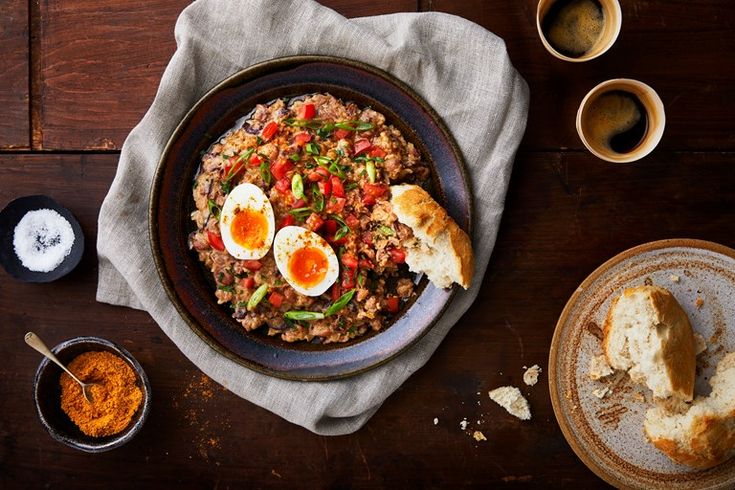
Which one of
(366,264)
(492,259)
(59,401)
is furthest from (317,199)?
(59,401)

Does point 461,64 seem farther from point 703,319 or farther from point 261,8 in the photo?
point 703,319

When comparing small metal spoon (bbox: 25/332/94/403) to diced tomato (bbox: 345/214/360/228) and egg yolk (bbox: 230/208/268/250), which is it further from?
diced tomato (bbox: 345/214/360/228)

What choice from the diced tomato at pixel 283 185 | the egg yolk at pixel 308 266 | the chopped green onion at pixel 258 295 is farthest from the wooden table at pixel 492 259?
the diced tomato at pixel 283 185

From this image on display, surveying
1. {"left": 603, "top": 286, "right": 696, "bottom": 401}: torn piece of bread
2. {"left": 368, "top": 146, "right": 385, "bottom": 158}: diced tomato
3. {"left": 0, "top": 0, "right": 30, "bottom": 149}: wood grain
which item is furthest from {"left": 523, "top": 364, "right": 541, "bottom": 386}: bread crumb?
{"left": 0, "top": 0, "right": 30, "bottom": 149}: wood grain

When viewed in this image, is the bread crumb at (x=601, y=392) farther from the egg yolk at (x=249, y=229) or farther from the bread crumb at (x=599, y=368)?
the egg yolk at (x=249, y=229)

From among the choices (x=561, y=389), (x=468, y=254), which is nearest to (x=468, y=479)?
(x=561, y=389)
